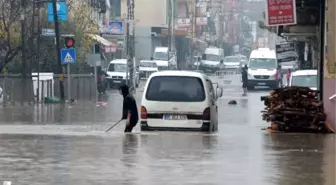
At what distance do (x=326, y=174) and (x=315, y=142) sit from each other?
5.48m

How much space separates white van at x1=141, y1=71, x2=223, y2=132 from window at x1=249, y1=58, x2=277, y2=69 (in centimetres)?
4235

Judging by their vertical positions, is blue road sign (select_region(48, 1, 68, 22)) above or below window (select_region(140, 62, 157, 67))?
above

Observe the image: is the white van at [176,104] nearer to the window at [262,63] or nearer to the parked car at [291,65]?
the parked car at [291,65]

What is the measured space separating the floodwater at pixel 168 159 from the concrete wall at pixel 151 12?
280 feet

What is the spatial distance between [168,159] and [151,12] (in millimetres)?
92143

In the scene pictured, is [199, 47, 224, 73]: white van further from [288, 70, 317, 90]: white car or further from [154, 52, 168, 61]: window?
[288, 70, 317, 90]: white car

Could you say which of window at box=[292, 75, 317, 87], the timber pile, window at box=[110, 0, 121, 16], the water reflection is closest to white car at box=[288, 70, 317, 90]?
window at box=[292, 75, 317, 87]

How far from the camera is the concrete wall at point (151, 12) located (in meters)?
105

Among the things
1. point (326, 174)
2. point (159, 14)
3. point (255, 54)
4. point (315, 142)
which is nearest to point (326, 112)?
point (315, 142)

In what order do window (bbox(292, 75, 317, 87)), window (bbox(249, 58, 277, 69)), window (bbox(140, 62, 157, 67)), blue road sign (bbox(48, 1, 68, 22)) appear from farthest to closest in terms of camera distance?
window (bbox(140, 62, 157, 67)), window (bbox(249, 58, 277, 69)), blue road sign (bbox(48, 1, 68, 22)), window (bbox(292, 75, 317, 87))

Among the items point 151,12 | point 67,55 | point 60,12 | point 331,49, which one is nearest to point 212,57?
point 151,12

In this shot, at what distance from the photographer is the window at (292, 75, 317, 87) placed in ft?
116

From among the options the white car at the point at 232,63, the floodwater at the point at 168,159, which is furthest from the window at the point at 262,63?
the floodwater at the point at 168,159

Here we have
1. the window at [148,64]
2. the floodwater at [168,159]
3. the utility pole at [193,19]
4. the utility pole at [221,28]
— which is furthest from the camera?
the utility pole at [221,28]
